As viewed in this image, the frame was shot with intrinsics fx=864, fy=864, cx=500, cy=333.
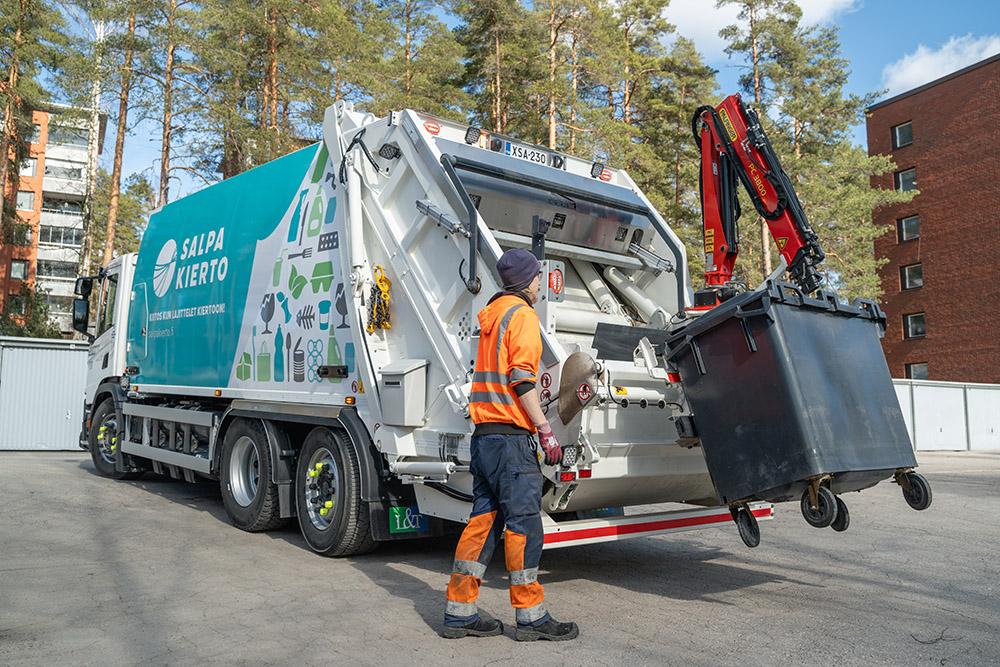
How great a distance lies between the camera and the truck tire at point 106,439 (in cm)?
1003

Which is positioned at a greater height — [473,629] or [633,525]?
[633,525]

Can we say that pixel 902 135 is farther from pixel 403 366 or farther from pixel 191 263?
pixel 403 366

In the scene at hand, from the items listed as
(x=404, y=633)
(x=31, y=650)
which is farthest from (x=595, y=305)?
(x=31, y=650)

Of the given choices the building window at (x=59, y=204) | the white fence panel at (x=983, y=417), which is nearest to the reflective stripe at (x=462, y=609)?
the white fence panel at (x=983, y=417)

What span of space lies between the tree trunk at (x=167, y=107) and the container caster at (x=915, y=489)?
792 inches

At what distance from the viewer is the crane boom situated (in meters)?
6.49

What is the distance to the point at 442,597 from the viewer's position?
192 inches

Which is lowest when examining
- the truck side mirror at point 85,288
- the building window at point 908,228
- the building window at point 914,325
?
the truck side mirror at point 85,288

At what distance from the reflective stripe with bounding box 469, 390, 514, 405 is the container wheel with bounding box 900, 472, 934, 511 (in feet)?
7.58

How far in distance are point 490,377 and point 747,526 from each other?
5.23ft

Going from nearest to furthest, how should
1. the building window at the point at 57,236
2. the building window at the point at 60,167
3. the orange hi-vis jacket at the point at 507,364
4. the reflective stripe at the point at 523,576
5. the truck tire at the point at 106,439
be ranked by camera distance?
the reflective stripe at the point at 523,576 → the orange hi-vis jacket at the point at 507,364 → the truck tire at the point at 106,439 → the building window at the point at 60,167 → the building window at the point at 57,236

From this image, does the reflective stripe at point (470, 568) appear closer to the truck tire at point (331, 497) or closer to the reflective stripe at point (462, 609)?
the reflective stripe at point (462, 609)

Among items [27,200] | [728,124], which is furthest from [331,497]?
[27,200]

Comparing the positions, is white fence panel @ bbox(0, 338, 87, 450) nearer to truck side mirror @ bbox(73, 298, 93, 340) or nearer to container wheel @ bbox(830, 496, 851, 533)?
truck side mirror @ bbox(73, 298, 93, 340)
